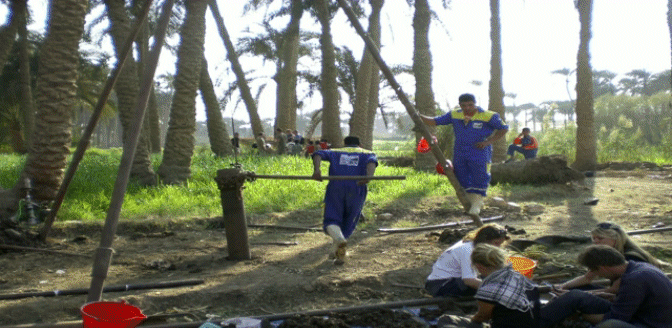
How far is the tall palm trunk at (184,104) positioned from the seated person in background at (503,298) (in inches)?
397

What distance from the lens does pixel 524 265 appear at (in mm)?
6102

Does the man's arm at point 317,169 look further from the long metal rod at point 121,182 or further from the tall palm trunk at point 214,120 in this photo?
the tall palm trunk at point 214,120

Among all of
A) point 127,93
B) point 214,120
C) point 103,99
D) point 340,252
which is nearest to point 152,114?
point 214,120

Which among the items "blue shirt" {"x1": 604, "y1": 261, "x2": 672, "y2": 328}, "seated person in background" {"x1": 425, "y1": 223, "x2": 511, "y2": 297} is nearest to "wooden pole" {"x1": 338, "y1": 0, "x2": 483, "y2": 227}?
"seated person in background" {"x1": 425, "y1": 223, "x2": 511, "y2": 297}

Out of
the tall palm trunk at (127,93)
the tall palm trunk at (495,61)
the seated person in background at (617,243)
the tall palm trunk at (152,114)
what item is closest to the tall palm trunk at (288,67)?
the tall palm trunk at (152,114)

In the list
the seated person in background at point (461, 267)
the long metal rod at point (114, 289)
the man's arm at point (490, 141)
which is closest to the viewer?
the seated person in background at point (461, 267)

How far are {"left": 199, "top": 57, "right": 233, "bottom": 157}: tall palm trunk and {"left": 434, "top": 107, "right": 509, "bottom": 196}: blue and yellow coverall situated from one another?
1184 cm

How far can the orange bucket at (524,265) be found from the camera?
5891 millimetres

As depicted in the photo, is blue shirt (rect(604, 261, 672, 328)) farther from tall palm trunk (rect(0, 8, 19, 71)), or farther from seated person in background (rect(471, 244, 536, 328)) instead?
tall palm trunk (rect(0, 8, 19, 71))

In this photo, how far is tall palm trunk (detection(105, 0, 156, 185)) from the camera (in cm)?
1372

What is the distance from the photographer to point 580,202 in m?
→ 12.8

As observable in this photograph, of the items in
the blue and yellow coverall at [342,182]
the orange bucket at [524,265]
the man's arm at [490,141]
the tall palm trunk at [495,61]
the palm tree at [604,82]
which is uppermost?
the palm tree at [604,82]

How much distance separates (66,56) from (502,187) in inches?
368

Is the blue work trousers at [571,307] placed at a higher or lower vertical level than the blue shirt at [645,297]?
lower
